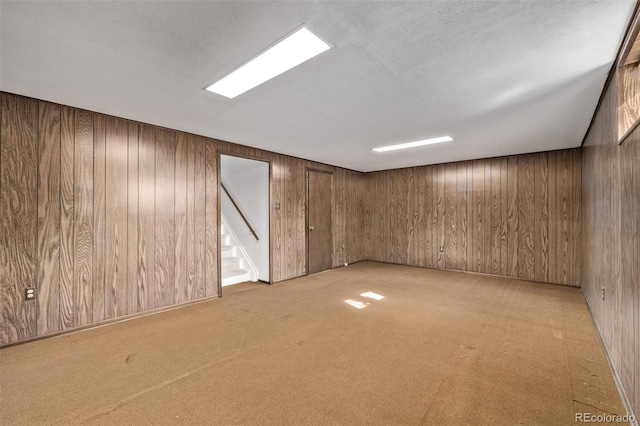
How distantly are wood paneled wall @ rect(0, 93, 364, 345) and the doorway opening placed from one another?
2.92 feet

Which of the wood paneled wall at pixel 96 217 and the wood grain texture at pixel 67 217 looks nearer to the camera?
the wood paneled wall at pixel 96 217

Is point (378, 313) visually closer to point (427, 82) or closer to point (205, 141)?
point (427, 82)

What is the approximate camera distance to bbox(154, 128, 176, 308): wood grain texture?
3.51 m

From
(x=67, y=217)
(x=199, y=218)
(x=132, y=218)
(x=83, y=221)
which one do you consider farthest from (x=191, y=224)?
(x=67, y=217)

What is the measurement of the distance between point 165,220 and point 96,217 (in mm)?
721

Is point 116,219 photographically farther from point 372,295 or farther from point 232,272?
point 372,295

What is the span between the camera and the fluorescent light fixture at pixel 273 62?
177 cm

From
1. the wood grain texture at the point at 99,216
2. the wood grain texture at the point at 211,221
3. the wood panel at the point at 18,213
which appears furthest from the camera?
the wood grain texture at the point at 211,221

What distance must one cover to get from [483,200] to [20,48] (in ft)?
21.6

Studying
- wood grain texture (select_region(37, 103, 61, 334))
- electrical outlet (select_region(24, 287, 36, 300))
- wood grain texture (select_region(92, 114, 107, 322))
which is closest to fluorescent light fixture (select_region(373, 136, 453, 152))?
wood grain texture (select_region(92, 114, 107, 322))

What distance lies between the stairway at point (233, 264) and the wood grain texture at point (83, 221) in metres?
2.08

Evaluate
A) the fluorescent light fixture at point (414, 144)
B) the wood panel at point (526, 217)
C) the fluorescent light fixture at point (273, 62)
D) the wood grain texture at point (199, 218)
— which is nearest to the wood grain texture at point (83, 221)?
the wood grain texture at point (199, 218)

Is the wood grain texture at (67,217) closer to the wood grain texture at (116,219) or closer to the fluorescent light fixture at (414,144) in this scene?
the wood grain texture at (116,219)

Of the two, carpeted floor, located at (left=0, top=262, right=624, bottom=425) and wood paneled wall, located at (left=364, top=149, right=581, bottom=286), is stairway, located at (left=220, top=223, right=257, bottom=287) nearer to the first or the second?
carpeted floor, located at (left=0, top=262, right=624, bottom=425)
